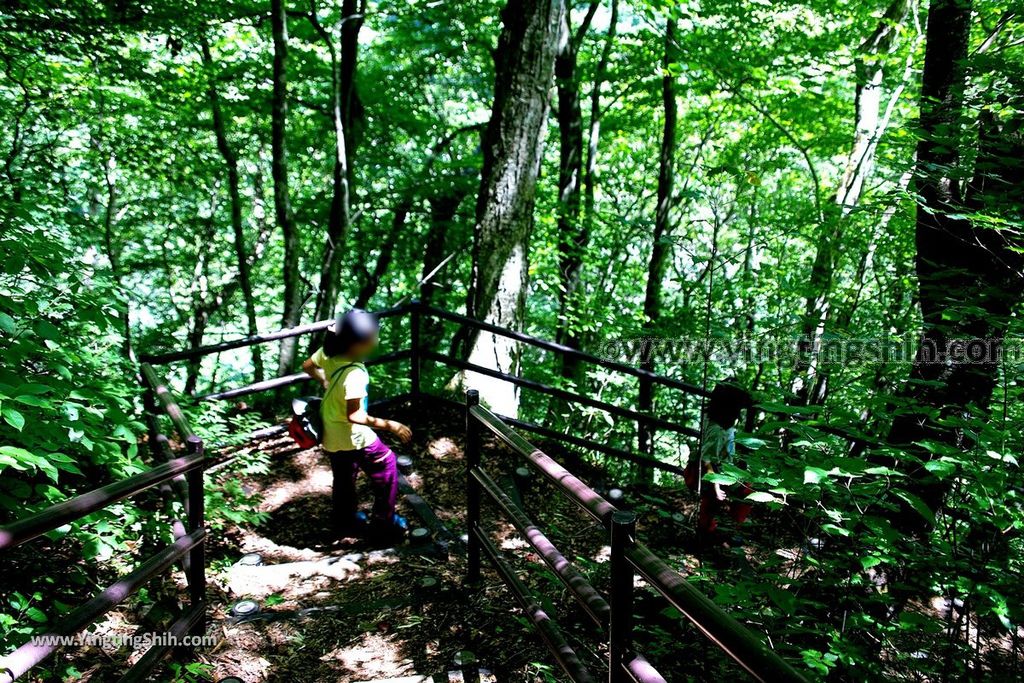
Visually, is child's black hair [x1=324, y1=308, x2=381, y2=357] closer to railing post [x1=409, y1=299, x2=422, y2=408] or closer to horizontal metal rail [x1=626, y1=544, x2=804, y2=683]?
railing post [x1=409, y1=299, x2=422, y2=408]

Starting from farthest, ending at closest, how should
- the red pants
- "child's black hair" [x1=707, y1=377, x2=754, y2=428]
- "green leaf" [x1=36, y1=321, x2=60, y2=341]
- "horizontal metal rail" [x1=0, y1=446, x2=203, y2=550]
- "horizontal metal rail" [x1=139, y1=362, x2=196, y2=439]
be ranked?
1. the red pants
2. "child's black hair" [x1=707, y1=377, x2=754, y2=428]
3. "horizontal metal rail" [x1=139, y1=362, x2=196, y2=439]
4. "green leaf" [x1=36, y1=321, x2=60, y2=341]
5. "horizontal metal rail" [x1=0, y1=446, x2=203, y2=550]

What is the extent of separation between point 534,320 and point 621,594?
12275 millimetres

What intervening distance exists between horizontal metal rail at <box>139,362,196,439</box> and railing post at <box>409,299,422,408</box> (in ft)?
7.16

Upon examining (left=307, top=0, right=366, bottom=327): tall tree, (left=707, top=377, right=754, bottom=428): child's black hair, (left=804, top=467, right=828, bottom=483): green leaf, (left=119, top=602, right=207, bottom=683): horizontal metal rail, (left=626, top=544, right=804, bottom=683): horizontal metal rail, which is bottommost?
(left=119, top=602, right=207, bottom=683): horizontal metal rail

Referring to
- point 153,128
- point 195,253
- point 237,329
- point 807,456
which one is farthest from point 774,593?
point 237,329

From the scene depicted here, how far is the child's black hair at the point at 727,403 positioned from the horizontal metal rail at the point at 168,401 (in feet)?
11.3

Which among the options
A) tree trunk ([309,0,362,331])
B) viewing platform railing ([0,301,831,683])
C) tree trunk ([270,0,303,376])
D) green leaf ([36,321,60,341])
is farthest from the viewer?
tree trunk ([309,0,362,331])

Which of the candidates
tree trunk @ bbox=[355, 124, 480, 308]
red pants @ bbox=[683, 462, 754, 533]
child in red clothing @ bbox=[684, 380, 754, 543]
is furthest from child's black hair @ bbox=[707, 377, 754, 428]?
tree trunk @ bbox=[355, 124, 480, 308]

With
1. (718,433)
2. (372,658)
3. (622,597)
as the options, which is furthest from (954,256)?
(372,658)

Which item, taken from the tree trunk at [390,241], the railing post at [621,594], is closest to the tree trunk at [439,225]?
the tree trunk at [390,241]

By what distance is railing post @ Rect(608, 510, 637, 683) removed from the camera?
5.90 feet

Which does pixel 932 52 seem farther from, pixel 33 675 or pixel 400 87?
pixel 400 87

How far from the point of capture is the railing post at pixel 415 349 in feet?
18.4

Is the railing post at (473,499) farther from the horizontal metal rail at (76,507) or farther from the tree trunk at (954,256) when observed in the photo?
the tree trunk at (954,256)
